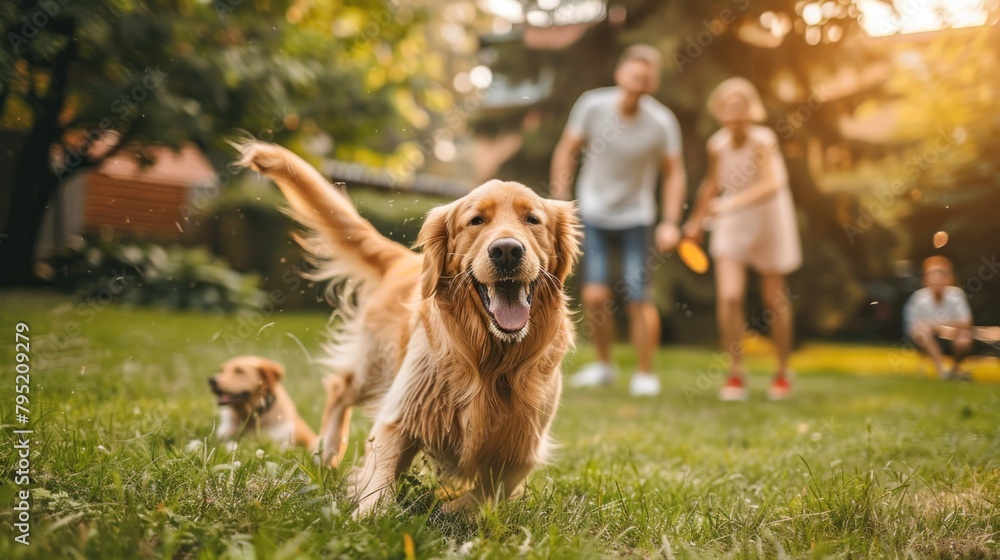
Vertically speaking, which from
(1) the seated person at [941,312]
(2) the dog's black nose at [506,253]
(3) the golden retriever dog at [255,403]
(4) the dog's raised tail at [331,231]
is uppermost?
(4) the dog's raised tail at [331,231]

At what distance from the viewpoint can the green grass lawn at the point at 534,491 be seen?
76.3 inches

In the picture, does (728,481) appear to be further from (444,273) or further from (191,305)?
(191,305)

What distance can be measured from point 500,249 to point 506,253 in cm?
2

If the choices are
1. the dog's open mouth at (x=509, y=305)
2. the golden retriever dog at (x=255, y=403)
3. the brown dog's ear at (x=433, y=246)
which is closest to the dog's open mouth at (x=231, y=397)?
the golden retriever dog at (x=255, y=403)

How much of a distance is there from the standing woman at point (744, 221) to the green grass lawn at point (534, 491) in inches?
70.3

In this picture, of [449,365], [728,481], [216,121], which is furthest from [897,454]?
[216,121]

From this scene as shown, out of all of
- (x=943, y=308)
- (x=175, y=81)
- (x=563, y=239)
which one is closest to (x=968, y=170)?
(x=943, y=308)

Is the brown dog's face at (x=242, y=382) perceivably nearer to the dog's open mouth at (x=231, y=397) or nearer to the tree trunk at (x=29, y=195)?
the dog's open mouth at (x=231, y=397)

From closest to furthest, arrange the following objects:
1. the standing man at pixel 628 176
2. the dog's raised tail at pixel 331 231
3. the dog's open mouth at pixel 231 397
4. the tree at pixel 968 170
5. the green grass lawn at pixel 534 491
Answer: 1. the green grass lawn at pixel 534 491
2. the dog's raised tail at pixel 331 231
3. the dog's open mouth at pixel 231 397
4. the tree at pixel 968 170
5. the standing man at pixel 628 176

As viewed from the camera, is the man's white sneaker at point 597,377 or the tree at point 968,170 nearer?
the tree at point 968,170

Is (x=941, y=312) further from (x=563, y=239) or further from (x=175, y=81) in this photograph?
(x=175, y=81)

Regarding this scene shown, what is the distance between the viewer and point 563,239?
8.60 feet

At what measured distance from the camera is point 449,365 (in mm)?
2492

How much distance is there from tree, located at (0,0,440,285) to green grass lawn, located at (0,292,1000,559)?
3.29ft
